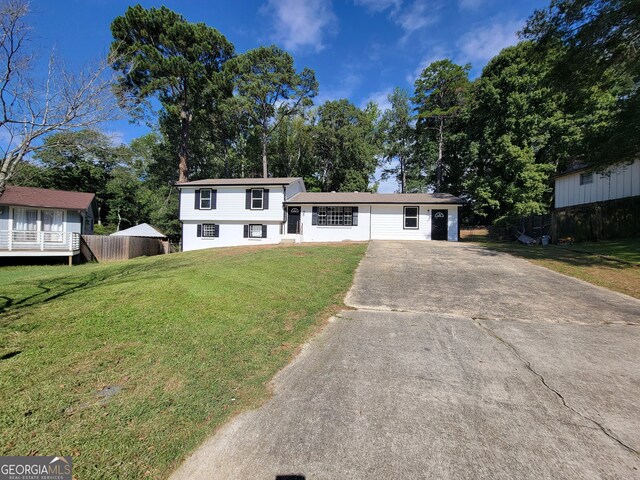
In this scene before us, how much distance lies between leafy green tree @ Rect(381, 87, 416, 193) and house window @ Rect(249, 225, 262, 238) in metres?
21.2

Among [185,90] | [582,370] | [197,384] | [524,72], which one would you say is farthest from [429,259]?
[185,90]

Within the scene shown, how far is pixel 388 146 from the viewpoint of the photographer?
1383 inches

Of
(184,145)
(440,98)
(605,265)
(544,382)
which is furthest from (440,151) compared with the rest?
(544,382)

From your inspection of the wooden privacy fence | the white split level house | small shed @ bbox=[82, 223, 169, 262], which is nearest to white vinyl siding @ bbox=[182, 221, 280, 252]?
the white split level house

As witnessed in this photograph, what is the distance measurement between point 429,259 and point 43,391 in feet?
34.0

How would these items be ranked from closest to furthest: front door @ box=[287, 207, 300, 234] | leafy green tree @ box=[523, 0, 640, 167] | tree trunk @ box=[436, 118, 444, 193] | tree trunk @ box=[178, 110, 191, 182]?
1. leafy green tree @ box=[523, 0, 640, 167]
2. front door @ box=[287, 207, 300, 234]
3. tree trunk @ box=[178, 110, 191, 182]
4. tree trunk @ box=[436, 118, 444, 193]

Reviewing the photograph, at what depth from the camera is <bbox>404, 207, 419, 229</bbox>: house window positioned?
1855cm

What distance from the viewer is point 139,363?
3387mm

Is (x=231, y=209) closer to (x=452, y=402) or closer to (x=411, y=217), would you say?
(x=411, y=217)

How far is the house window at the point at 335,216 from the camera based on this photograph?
1903 cm

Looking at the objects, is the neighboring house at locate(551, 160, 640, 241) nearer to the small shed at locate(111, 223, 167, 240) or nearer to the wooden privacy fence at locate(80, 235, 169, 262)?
the wooden privacy fence at locate(80, 235, 169, 262)

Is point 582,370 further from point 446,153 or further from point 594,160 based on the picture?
point 446,153

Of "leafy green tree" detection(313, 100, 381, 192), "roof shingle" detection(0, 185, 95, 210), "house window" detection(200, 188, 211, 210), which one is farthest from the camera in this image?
"leafy green tree" detection(313, 100, 381, 192)

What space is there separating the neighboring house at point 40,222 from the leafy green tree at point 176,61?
8183 mm
